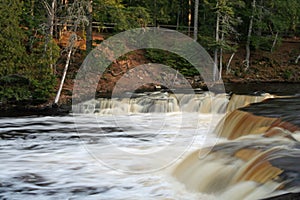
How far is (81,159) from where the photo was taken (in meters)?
8.73

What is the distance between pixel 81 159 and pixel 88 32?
1187 cm

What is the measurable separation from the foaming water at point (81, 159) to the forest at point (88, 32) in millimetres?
2933

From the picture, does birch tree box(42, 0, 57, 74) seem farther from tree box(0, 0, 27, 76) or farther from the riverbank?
the riverbank

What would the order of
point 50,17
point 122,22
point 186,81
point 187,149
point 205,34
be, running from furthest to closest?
point 205,34 < point 186,81 < point 122,22 < point 50,17 < point 187,149

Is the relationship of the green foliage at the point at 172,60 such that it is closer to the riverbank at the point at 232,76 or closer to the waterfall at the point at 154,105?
the riverbank at the point at 232,76

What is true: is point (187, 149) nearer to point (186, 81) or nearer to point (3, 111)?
point (3, 111)

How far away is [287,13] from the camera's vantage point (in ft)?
80.0

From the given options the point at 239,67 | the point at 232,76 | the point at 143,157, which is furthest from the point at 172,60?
the point at 143,157

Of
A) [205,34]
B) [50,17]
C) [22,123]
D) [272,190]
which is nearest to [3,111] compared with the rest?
[22,123]

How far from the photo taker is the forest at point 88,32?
15344 millimetres

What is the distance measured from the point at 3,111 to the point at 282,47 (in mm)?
20530

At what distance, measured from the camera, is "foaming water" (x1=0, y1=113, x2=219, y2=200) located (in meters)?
6.61

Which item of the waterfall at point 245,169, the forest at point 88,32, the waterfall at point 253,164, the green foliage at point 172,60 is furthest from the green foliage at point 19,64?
the waterfall at point 245,169

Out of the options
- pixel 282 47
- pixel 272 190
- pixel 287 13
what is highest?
pixel 287 13
